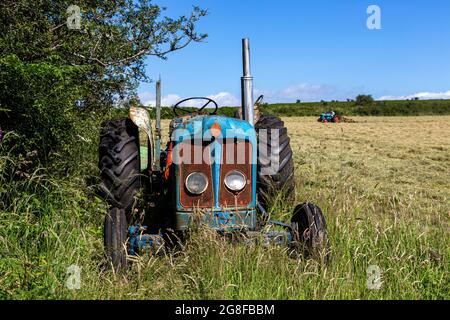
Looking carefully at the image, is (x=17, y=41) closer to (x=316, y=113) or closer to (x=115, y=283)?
(x=115, y=283)

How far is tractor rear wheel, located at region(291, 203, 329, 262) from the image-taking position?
12.0 ft

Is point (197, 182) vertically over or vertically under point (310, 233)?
over

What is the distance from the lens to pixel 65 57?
22.2ft

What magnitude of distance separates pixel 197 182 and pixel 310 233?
3.30 ft

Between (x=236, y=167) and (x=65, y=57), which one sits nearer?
(x=236, y=167)

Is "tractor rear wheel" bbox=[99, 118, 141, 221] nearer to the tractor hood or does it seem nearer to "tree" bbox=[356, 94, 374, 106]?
the tractor hood

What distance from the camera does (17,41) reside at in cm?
550

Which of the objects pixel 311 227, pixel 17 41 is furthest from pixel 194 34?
pixel 311 227

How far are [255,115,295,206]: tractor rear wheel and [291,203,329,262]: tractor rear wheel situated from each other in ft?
3.65
